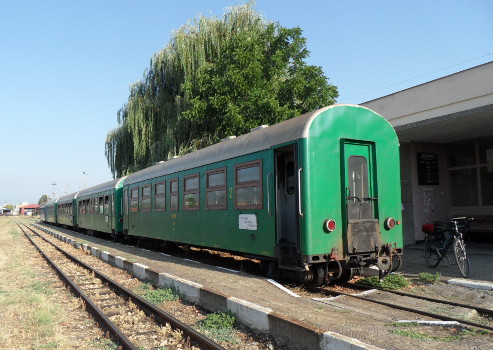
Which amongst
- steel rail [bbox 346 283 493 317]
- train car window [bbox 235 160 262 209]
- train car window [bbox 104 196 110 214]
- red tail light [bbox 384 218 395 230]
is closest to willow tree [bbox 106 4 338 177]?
train car window [bbox 104 196 110 214]

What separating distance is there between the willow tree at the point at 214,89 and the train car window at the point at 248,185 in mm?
6672

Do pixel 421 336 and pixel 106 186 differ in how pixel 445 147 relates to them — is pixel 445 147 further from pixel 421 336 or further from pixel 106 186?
pixel 106 186

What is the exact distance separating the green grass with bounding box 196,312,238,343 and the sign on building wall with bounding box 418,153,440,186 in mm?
10501

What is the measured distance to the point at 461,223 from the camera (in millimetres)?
8898

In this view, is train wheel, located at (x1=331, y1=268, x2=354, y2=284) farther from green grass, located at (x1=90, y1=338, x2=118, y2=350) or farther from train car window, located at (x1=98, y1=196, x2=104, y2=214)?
train car window, located at (x1=98, y1=196, x2=104, y2=214)

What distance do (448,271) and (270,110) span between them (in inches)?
347

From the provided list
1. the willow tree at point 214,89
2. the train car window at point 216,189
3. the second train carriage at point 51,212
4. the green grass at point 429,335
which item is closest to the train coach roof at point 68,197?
the second train carriage at point 51,212

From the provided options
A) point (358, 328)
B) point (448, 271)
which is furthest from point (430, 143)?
point (358, 328)

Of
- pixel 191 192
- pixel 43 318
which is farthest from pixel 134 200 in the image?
pixel 43 318

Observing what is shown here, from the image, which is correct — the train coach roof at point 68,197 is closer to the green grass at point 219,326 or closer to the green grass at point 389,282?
the green grass at point 389,282

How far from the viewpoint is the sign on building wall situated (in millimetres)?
14227

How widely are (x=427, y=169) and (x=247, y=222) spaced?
8.48 m

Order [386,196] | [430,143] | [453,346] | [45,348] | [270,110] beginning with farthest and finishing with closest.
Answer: [270,110] → [430,143] → [386,196] → [45,348] → [453,346]

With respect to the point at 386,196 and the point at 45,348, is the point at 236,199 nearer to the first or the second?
the point at 386,196
